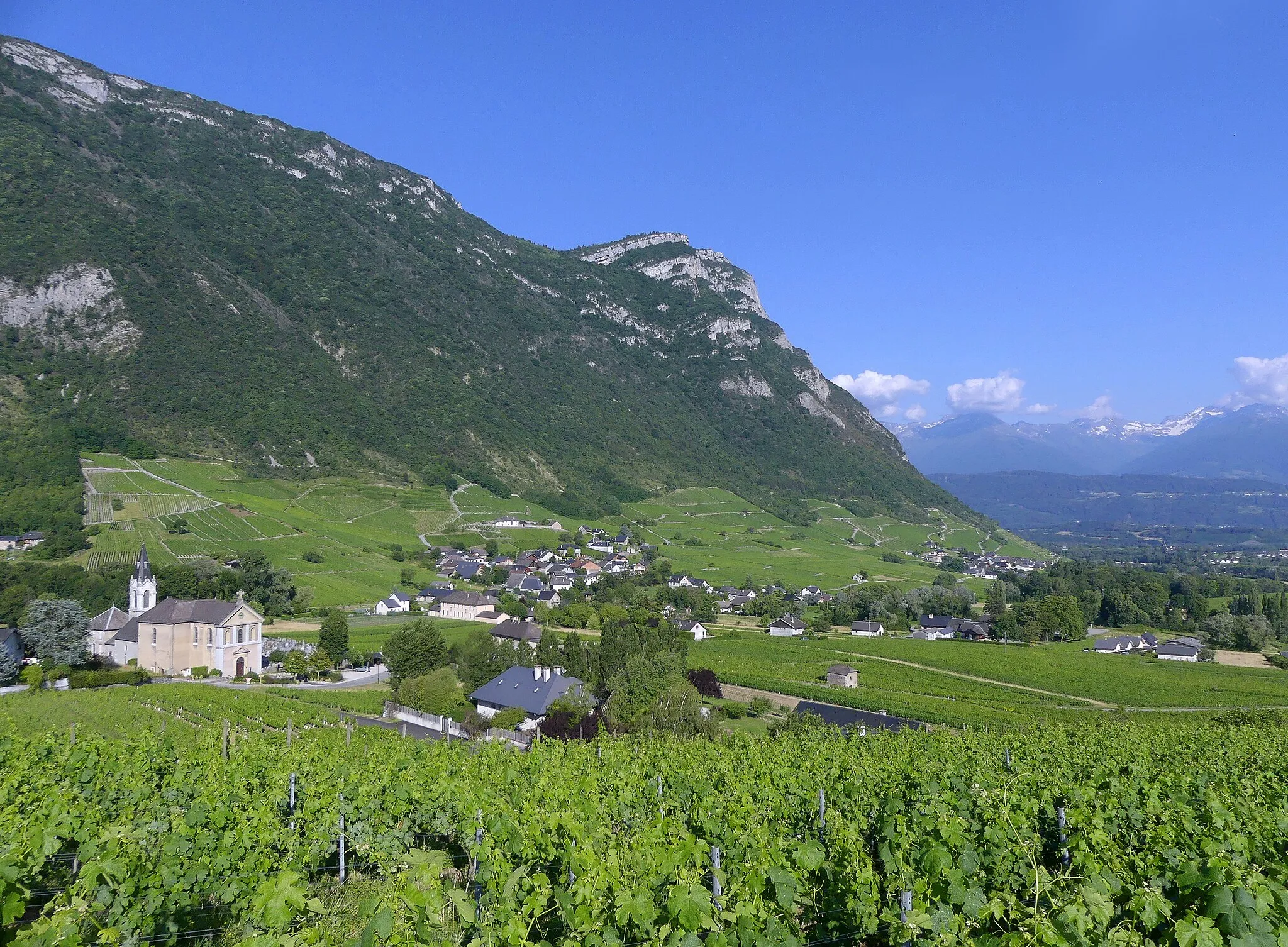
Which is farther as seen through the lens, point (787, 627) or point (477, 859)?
point (787, 627)

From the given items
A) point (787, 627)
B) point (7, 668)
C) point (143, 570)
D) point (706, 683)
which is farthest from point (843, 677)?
point (143, 570)

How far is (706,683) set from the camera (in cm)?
4375

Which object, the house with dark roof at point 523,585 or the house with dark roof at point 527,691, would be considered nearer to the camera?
the house with dark roof at point 527,691

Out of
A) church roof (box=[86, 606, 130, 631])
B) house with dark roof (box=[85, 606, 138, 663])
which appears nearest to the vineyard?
house with dark roof (box=[85, 606, 138, 663])

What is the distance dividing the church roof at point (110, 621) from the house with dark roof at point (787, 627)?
5398 cm

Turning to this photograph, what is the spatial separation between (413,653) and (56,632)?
22.8m

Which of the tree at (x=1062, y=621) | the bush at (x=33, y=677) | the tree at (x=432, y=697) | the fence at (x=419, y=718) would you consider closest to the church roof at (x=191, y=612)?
the bush at (x=33, y=677)

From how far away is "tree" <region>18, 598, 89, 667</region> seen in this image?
43781 millimetres

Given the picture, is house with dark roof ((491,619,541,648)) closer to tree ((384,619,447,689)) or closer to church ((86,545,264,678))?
tree ((384,619,447,689))

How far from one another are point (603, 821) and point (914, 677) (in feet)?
148

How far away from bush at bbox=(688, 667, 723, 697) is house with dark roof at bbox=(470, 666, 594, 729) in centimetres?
780

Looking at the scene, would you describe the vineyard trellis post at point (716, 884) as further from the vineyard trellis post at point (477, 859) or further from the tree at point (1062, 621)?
the tree at point (1062, 621)

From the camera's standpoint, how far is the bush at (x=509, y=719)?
3462 centimetres

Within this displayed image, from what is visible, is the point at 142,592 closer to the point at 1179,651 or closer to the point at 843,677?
the point at 843,677
